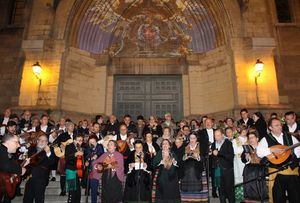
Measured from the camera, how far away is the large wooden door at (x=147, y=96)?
13656mm

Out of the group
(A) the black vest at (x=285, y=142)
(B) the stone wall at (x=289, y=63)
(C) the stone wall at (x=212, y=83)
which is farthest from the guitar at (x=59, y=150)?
(B) the stone wall at (x=289, y=63)

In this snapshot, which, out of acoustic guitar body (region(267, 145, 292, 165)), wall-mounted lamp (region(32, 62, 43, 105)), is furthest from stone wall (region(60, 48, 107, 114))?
acoustic guitar body (region(267, 145, 292, 165))

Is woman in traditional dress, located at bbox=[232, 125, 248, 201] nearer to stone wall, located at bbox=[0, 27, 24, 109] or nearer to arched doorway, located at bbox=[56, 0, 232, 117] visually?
arched doorway, located at bbox=[56, 0, 232, 117]

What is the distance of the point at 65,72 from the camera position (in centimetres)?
1249

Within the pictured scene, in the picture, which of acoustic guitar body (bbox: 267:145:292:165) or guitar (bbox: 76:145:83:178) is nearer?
acoustic guitar body (bbox: 267:145:292:165)

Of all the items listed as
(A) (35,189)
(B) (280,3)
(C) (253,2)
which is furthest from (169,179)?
(B) (280,3)

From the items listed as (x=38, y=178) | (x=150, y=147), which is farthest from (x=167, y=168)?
(x=38, y=178)

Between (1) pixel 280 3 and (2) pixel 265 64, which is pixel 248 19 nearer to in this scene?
(2) pixel 265 64

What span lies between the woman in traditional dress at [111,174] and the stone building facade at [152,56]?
6.35 meters

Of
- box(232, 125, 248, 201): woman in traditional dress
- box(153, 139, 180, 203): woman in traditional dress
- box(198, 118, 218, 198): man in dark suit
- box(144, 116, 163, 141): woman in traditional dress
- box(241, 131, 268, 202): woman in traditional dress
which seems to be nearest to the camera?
box(241, 131, 268, 202): woman in traditional dress

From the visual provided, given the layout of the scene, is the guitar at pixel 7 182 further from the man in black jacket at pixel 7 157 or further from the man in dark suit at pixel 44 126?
the man in dark suit at pixel 44 126

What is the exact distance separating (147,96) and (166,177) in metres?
8.41

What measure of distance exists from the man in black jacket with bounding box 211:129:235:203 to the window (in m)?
11.5

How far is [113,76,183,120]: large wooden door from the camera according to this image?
1366 centimetres
